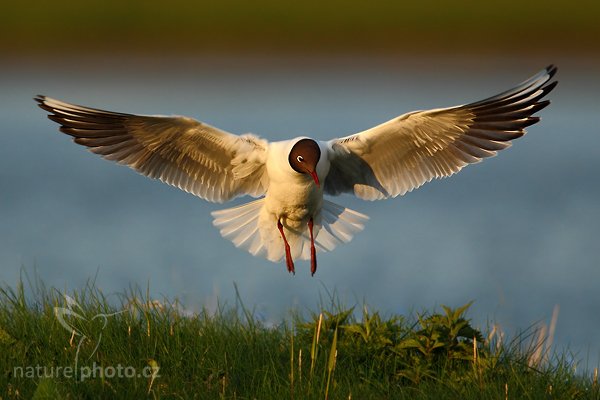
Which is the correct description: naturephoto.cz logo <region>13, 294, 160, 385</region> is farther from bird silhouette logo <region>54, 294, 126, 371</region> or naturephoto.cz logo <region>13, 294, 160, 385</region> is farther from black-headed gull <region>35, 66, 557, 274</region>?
black-headed gull <region>35, 66, 557, 274</region>

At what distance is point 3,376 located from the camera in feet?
12.8

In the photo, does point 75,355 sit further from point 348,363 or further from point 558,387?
point 558,387

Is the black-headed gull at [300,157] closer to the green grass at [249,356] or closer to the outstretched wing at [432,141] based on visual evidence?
the outstretched wing at [432,141]

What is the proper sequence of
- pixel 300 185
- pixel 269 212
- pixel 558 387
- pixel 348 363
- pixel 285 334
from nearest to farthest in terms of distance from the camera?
pixel 558 387 → pixel 348 363 → pixel 285 334 → pixel 300 185 → pixel 269 212

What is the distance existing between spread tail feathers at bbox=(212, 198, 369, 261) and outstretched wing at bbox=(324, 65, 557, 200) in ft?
0.90

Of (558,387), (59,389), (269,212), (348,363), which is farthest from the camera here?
(269,212)

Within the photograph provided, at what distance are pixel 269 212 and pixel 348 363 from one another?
8.41ft

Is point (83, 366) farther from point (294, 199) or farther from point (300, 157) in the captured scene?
point (294, 199)

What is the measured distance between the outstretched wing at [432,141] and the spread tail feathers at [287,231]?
0.27 metres

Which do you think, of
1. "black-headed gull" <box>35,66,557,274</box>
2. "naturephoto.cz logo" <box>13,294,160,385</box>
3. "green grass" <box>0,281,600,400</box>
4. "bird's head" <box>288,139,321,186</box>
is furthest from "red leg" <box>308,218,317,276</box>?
"naturephoto.cz logo" <box>13,294,160,385</box>

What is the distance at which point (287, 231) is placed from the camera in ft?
22.9

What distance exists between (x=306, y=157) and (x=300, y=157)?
0.04 m

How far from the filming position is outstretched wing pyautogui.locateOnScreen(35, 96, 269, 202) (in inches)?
253

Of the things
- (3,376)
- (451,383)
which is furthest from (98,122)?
(451,383)
